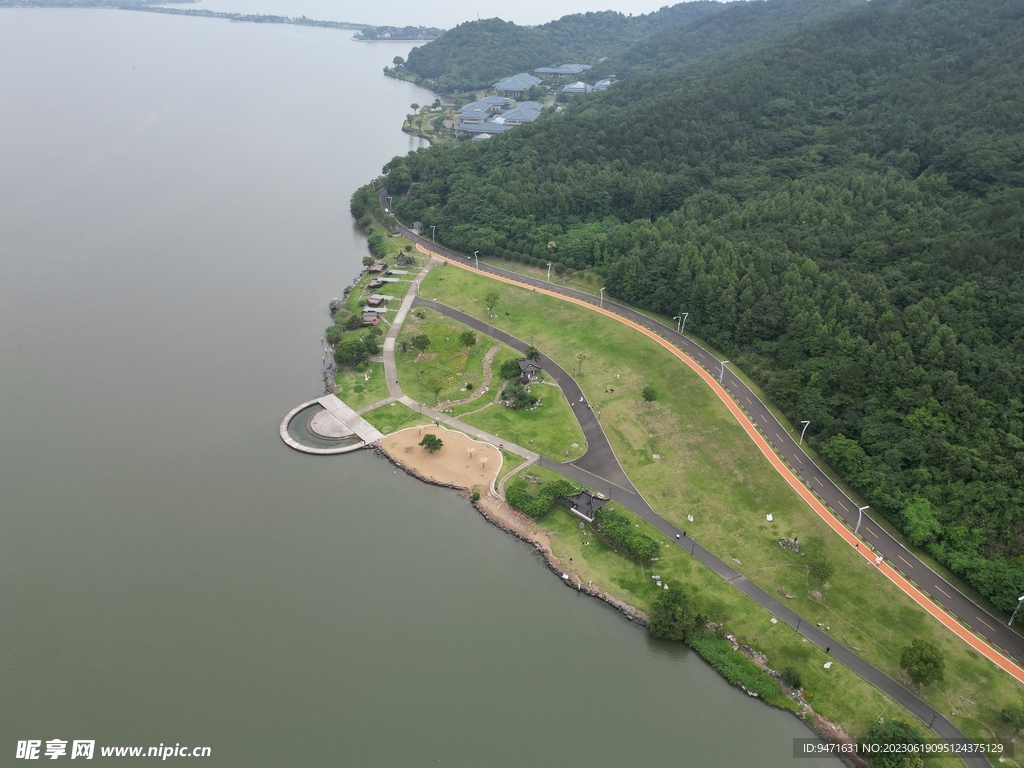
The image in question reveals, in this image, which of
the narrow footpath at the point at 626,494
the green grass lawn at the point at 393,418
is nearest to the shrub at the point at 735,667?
the narrow footpath at the point at 626,494

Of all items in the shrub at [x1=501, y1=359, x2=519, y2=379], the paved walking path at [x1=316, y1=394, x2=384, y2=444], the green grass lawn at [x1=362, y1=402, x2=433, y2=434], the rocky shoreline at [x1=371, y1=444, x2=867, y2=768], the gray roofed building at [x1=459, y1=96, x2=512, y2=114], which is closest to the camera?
the rocky shoreline at [x1=371, y1=444, x2=867, y2=768]

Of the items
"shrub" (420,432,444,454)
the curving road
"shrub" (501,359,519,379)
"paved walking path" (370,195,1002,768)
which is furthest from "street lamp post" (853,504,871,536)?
"shrub" (420,432,444,454)

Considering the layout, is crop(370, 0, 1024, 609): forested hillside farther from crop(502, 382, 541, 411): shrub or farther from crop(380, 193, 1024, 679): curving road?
crop(502, 382, 541, 411): shrub

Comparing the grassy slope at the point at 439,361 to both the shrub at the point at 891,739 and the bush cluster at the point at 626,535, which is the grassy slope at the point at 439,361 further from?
the shrub at the point at 891,739

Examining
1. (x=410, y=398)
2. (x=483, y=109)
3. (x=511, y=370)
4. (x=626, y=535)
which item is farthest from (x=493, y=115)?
(x=626, y=535)

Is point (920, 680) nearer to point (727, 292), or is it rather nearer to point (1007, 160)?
point (727, 292)

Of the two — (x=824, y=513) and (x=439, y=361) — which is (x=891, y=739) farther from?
(x=439, y=361)

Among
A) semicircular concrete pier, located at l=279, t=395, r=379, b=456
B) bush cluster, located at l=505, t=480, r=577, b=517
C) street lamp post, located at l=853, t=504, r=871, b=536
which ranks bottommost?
semicircular concrete pier, located at l=279, t=395, r=379, b=456
